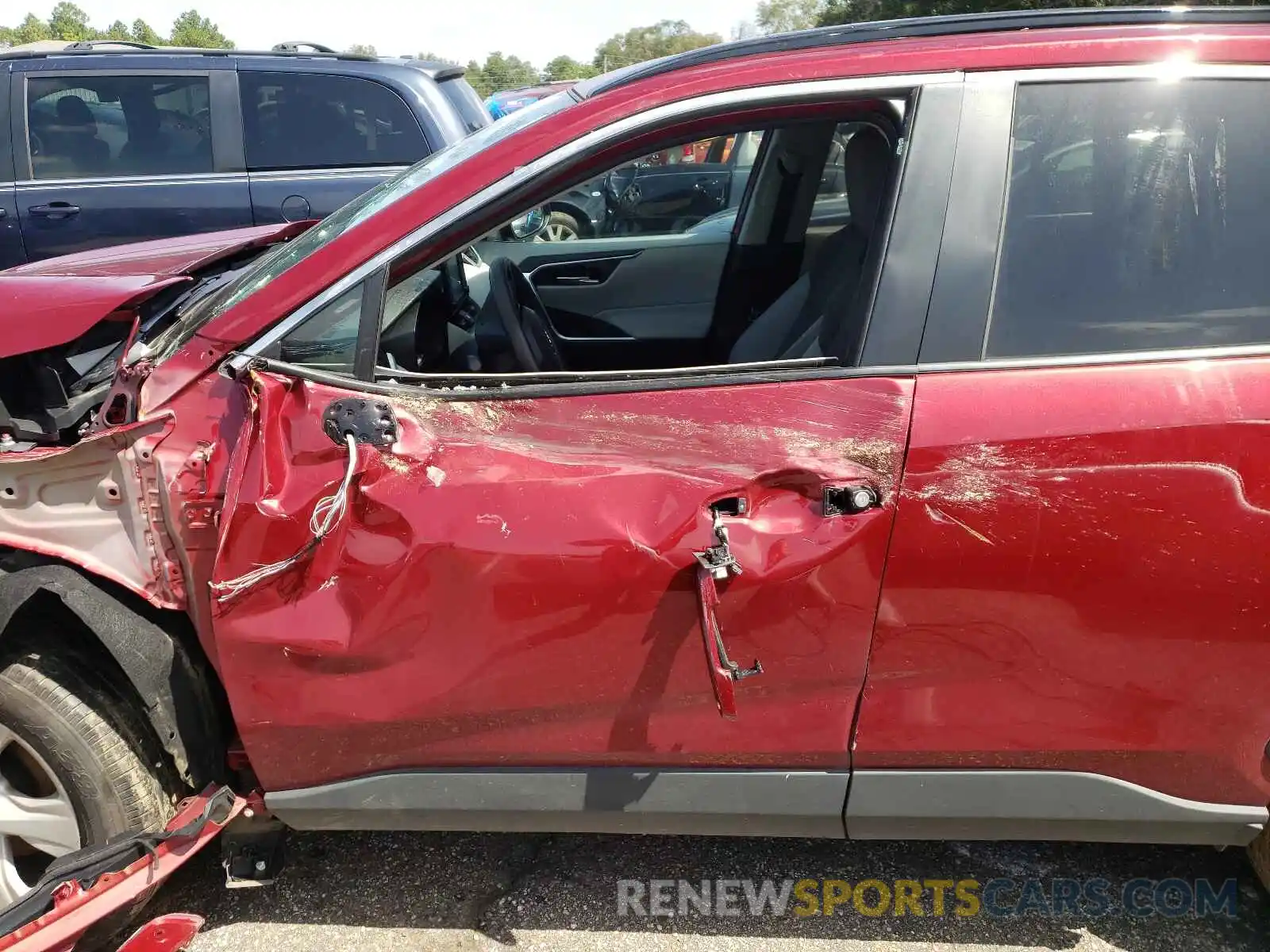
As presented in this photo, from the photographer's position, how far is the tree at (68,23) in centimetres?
4179

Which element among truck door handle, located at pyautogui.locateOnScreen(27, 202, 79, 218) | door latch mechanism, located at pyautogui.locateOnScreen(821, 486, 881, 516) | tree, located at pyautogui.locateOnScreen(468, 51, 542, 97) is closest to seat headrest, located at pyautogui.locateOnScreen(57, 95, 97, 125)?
truck door handle, located at pyautogui.locateOnScreen(27, 202, 79, 218)

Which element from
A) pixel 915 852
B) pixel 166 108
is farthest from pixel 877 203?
pixel 166 108

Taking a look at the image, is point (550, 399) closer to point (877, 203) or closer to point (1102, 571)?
point (877, 203)

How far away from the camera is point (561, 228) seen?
3.58m

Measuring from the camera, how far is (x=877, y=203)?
1.76m

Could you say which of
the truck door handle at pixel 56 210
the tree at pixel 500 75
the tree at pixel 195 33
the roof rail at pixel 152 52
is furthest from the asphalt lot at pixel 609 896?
the tree at pixel 195 33

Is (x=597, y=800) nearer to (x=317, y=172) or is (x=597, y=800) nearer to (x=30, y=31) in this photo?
(x=317, y=172)

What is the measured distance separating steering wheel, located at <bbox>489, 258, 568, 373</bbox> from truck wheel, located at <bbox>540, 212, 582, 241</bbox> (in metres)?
0.55

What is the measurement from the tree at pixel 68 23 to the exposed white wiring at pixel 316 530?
47.2 meters

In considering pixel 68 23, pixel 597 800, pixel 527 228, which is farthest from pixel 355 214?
pixel 68 23

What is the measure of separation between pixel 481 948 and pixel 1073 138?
206cm

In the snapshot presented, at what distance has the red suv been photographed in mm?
1614

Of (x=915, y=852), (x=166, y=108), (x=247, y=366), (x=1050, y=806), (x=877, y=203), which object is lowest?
(x=915, y=852)

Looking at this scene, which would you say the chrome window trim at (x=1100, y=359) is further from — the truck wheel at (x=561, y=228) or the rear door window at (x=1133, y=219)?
the truck wheel at (x=561, y=228)
